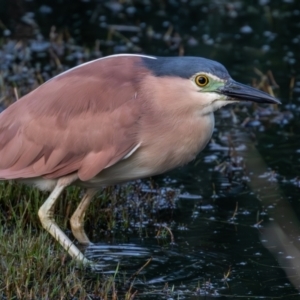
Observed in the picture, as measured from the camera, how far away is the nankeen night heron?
5281 mm

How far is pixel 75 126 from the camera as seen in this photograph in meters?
5.49

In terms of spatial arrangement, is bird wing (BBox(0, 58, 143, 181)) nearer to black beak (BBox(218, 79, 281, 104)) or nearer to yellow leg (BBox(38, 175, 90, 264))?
yellow leg (BBox(38, 175, 90, 264))

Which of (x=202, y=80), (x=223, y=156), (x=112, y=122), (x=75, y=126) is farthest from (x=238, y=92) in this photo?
(x=223, y=156)

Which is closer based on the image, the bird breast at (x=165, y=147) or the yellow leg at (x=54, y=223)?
the bird breast at (x=165, y=147)

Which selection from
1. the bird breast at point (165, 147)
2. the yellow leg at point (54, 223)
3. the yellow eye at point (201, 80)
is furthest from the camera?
the yellow leg at point (54, 223)

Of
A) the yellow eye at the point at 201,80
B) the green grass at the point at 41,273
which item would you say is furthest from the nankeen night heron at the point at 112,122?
the green grass at the point at 41,273

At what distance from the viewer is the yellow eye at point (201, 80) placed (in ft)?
17.1

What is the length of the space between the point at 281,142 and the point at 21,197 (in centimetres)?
272

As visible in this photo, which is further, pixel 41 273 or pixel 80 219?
pixel 80 219

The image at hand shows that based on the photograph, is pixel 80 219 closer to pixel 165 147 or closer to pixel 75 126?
pixel 75 126

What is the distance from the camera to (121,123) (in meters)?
5.36

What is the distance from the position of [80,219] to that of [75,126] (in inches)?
30.1

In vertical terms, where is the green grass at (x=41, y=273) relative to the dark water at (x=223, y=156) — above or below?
above

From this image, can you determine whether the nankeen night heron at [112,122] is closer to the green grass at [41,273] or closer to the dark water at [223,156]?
the green grass at [41,273]
